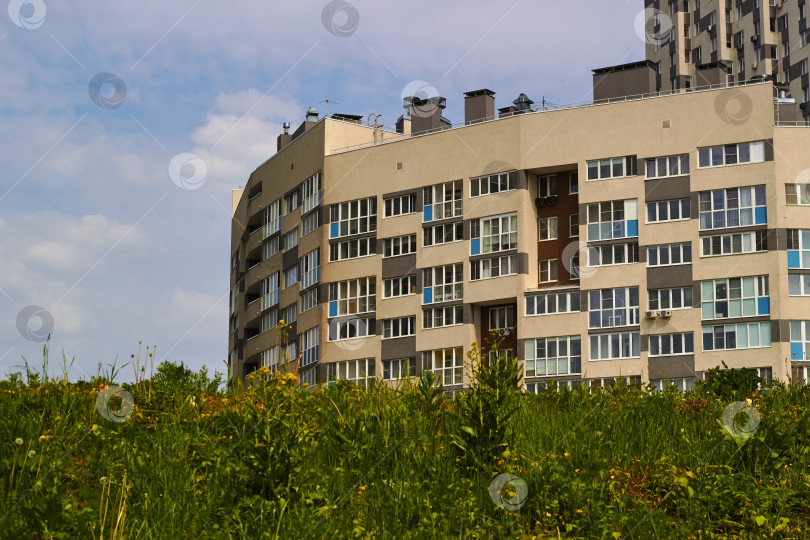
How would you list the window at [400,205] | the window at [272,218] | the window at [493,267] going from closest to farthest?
the window at [493,267], the window at [400,205], the window at [272,218]

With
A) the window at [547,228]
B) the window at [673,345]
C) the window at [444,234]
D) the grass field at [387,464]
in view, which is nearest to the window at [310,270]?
the window at [444,234]

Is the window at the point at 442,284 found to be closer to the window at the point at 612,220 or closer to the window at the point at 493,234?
the window at the point at 493,234

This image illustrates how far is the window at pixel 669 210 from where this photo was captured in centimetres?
7075

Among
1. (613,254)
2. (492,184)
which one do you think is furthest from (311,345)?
(613,254)

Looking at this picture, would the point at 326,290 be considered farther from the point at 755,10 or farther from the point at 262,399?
the point at 262,399

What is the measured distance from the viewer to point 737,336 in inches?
2667

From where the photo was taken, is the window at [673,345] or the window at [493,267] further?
the window at [493,267]

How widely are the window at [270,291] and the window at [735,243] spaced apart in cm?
3353

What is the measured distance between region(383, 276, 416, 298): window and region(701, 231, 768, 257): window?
19249mm

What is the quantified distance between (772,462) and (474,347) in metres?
3.02

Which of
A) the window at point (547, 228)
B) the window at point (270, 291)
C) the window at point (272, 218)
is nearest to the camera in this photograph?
the window at point (547, 228)

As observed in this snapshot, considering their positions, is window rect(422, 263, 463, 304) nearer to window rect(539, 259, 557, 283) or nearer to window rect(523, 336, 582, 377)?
window rect(539, 259, 557, 283)

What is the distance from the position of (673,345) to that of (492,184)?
15804 millimetres

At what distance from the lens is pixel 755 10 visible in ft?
364
